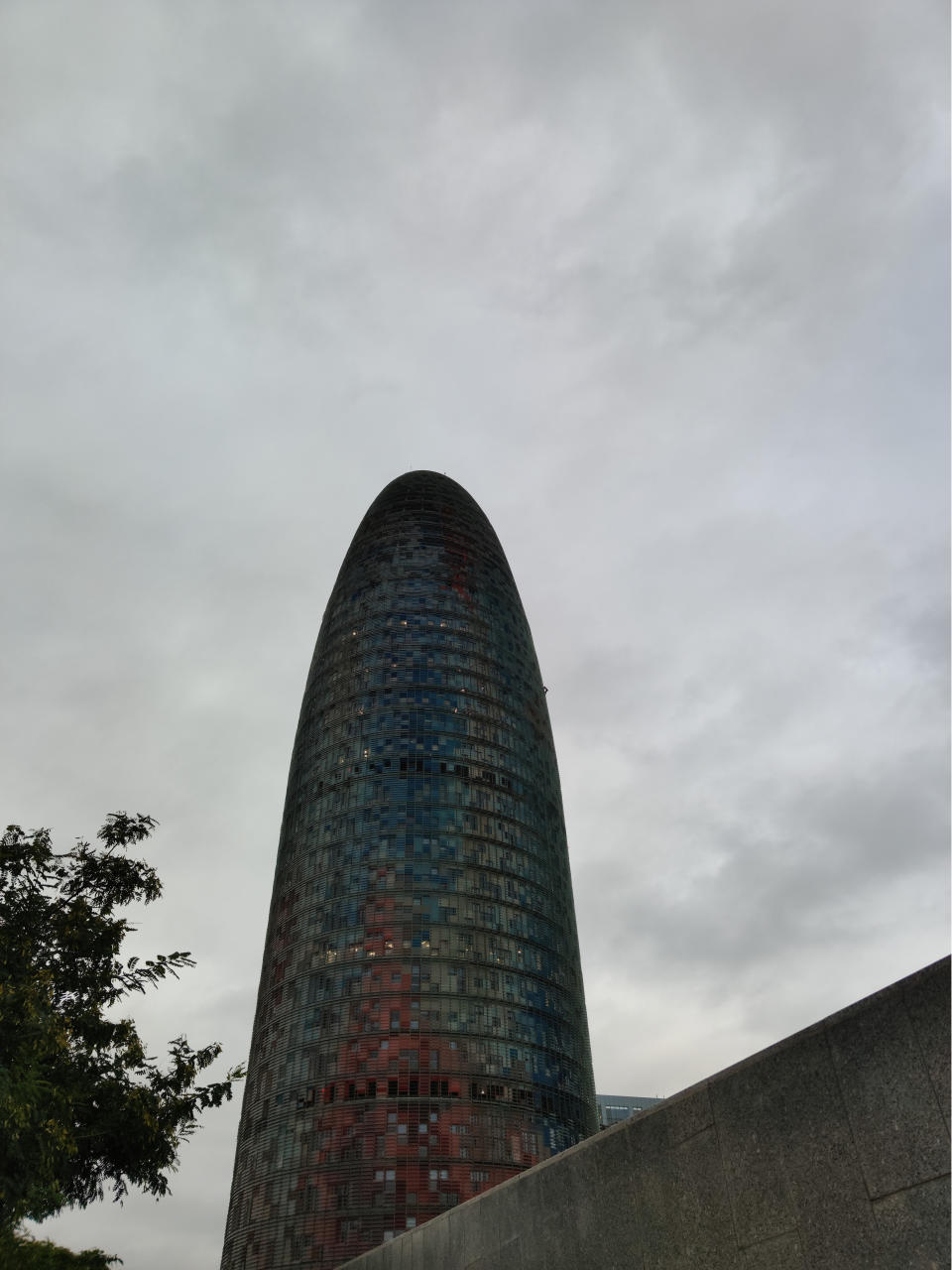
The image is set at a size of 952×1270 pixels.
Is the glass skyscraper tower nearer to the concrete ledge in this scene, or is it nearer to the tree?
the tree

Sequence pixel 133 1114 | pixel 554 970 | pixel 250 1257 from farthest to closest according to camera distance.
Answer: pixel 554 970, pixel 250 1257, pixel 133 1114

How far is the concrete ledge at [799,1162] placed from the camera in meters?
10.7

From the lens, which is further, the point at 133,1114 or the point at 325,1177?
the point at 325,1177

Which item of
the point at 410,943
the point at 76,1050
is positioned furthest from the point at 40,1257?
the point at 410,943

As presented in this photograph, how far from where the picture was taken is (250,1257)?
128125mm

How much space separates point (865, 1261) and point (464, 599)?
17871 cm

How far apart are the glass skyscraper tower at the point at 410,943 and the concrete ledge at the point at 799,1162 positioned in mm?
125402

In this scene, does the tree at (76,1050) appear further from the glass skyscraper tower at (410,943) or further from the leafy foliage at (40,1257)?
the glass skyscraper tower at (410,943)

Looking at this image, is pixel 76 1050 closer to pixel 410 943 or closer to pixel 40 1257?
pixel 40 1257

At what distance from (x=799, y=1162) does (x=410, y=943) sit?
142m

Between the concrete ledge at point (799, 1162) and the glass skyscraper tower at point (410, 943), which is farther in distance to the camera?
the glass skyscraper tower at point (410, 943)

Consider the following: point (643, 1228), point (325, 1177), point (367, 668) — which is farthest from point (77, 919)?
point (367, 668)

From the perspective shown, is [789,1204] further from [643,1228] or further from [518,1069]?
[518,1069]

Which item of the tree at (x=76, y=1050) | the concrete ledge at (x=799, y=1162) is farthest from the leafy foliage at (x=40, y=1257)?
the concrete ledge at (x=799, y=1162)
